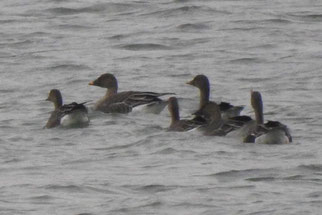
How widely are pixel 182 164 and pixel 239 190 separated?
168 centimetres

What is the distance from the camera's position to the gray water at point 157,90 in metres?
15.5

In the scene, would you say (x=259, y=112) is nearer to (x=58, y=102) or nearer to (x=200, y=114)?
(x=200, y=114)

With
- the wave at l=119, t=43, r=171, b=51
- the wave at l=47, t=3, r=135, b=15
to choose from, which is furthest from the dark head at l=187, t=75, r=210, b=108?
the wave at l=47, t=3, r=135, b=15

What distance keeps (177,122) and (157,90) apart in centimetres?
396

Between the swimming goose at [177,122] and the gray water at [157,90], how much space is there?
0.15 meters

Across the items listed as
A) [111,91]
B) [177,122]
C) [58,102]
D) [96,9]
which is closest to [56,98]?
[58,102]

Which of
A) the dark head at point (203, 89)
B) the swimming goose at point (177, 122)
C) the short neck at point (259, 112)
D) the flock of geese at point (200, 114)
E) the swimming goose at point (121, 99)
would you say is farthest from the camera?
the swimming goose at point (121, 99)

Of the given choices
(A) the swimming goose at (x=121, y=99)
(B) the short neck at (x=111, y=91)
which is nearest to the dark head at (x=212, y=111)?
(A) the swimming goose at (x=121, y=99)

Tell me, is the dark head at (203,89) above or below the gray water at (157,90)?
above

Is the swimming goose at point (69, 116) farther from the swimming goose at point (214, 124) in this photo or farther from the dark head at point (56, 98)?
the swimming goose at point (214, 124)

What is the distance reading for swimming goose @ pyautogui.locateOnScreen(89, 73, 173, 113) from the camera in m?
21.0

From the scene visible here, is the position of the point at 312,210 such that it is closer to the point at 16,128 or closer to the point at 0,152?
the point at 0,152

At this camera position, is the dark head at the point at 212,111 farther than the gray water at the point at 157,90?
Yes

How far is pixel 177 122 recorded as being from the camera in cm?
1938
